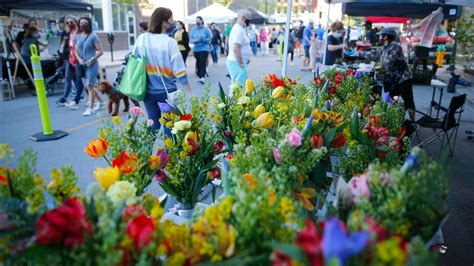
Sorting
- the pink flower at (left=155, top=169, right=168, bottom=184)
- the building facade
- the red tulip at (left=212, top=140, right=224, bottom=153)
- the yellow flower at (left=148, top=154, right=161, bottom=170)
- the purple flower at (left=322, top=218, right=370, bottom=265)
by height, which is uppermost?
the building facade

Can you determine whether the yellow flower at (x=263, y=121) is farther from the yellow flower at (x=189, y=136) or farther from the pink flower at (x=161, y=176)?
the pink flower at (x=161, y=176)

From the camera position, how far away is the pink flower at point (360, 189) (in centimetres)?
129

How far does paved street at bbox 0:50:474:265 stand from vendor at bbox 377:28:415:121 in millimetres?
846

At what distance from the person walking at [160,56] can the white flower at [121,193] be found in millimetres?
2286

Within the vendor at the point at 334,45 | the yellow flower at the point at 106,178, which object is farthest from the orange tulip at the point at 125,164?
the vendor at the point at 334,45

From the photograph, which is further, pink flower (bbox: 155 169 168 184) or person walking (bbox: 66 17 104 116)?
person walking (bbox: 66 17 104 116)

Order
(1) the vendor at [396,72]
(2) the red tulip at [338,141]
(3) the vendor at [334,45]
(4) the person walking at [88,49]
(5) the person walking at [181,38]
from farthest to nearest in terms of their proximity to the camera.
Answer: (5) the person walking at [181,38] < (3) the vendor at [334,45] < (4) the person walking at [88,49] < (1) the vendor at [396,72] < (2) the red tulip at [338,141]

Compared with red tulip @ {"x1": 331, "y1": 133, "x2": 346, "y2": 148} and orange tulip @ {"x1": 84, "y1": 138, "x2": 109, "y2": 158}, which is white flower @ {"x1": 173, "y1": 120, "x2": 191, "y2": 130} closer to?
orange tulip @ {"x1": 84, "y1": 138, "x2": 109, "y2": 158}

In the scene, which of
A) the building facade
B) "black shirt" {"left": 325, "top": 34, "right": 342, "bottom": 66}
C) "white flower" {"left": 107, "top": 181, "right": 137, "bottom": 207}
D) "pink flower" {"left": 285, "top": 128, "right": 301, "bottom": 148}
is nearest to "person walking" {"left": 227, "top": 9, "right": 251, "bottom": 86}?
"pink flower" {"left": 285, "top": 128, "right": 301, "bottom": 148}

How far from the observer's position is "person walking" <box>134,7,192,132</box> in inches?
141

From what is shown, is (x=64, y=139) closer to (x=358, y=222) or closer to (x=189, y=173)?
(x=189, y=173)

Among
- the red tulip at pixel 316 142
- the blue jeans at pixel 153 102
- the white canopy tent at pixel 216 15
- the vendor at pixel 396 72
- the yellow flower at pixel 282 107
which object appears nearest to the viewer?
the red tulip at pixel 316 142

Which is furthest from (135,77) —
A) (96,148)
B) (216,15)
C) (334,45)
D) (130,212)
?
(216,15)

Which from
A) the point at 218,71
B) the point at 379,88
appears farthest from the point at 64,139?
the point at 218,71
